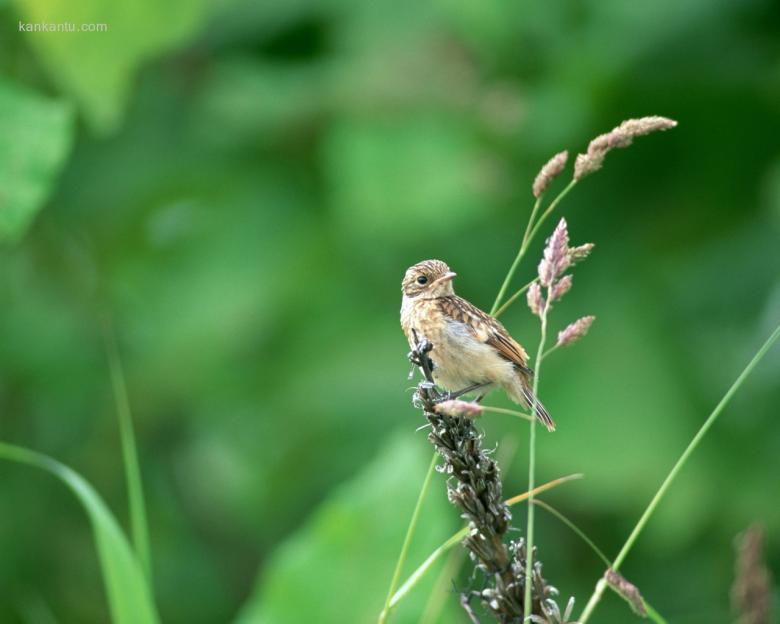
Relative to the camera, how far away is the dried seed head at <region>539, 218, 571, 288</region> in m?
1.79

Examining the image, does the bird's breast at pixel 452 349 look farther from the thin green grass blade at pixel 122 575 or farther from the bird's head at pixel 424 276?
the thin green grass blade at pixel 122 575

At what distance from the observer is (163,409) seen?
704 cm

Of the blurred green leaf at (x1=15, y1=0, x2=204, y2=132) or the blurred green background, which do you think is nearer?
the blurred green leaf at (x1=15, y1=0, x2=204, y2=132)

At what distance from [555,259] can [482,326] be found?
0.41 m

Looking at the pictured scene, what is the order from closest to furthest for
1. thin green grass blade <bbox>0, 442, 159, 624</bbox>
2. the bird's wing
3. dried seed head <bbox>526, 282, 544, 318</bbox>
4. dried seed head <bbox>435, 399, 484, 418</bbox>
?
dried seed head <bbox>435, 399, 484, 418</bbox>, dried seed head <bbox>526, 282, 544, 318</bbox>, the bird's wing, thin green grass blade <bbox>0, 442, 159, 624</bbox>

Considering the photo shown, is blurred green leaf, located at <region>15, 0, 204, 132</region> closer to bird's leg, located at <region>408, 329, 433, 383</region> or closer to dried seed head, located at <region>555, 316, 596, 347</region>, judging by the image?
bird's leg, located at <region>408, 329, 433, 383</region>

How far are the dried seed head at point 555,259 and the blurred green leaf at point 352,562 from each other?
5.84 feet

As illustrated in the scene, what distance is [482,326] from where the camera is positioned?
2205 mm

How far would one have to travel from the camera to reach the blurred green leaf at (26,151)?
10.00 feet

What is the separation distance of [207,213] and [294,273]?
0.53 m

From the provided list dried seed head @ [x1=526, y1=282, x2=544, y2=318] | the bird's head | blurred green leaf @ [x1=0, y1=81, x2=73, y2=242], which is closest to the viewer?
dried seed head @ [x1=526, y1=282, x2=544, y2=318]

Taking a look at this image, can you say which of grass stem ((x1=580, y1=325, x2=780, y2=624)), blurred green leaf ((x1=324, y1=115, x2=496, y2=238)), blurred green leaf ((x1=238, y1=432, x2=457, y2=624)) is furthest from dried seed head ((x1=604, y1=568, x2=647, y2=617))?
blurred green leaf ((x1=324, y1=115, x2=496, y2=238))

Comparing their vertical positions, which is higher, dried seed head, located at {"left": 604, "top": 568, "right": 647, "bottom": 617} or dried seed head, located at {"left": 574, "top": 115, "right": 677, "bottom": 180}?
dried seed head, located at {"left": 574, "top": 115, "right": 677, "bottom": 180}

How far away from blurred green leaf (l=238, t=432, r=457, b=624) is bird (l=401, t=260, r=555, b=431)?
47.8 inches
